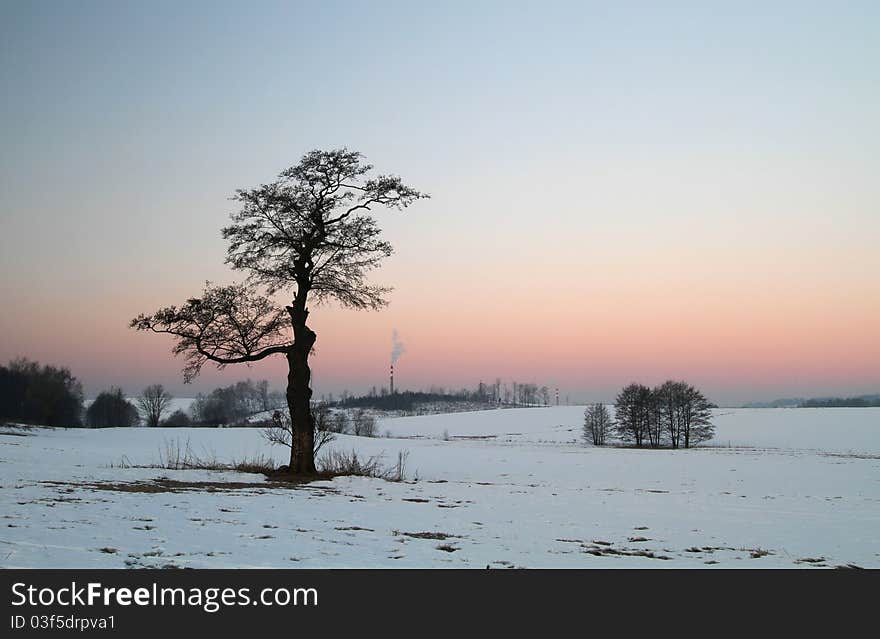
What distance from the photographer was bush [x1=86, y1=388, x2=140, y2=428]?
116m

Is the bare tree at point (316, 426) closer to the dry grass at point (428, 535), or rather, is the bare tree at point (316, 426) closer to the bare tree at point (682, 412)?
the dry grass at point (428, 535)

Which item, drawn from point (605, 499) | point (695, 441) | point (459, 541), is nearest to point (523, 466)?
point (605, 499)

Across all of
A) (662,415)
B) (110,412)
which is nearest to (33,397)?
(110,412)

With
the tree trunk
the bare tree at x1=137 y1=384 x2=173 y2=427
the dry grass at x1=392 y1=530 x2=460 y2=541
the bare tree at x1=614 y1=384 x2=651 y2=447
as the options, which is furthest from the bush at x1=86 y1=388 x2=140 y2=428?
the dry grass at x1=392 y1=530 x2=460 y2=541

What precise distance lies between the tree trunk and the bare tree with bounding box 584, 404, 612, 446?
240ft

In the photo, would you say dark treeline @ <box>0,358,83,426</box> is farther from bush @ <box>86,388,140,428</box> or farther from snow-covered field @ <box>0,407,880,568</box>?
snow-covered field @ <box>0,407,880,568</box>

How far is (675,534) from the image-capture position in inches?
444

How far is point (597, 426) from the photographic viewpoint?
3492 inches

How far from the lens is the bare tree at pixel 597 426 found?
287 feet

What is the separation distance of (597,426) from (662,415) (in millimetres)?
9741

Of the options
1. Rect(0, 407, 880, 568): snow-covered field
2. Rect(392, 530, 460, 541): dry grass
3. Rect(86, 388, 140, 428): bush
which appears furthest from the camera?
Rect(86, 388, 140, 428): bush
